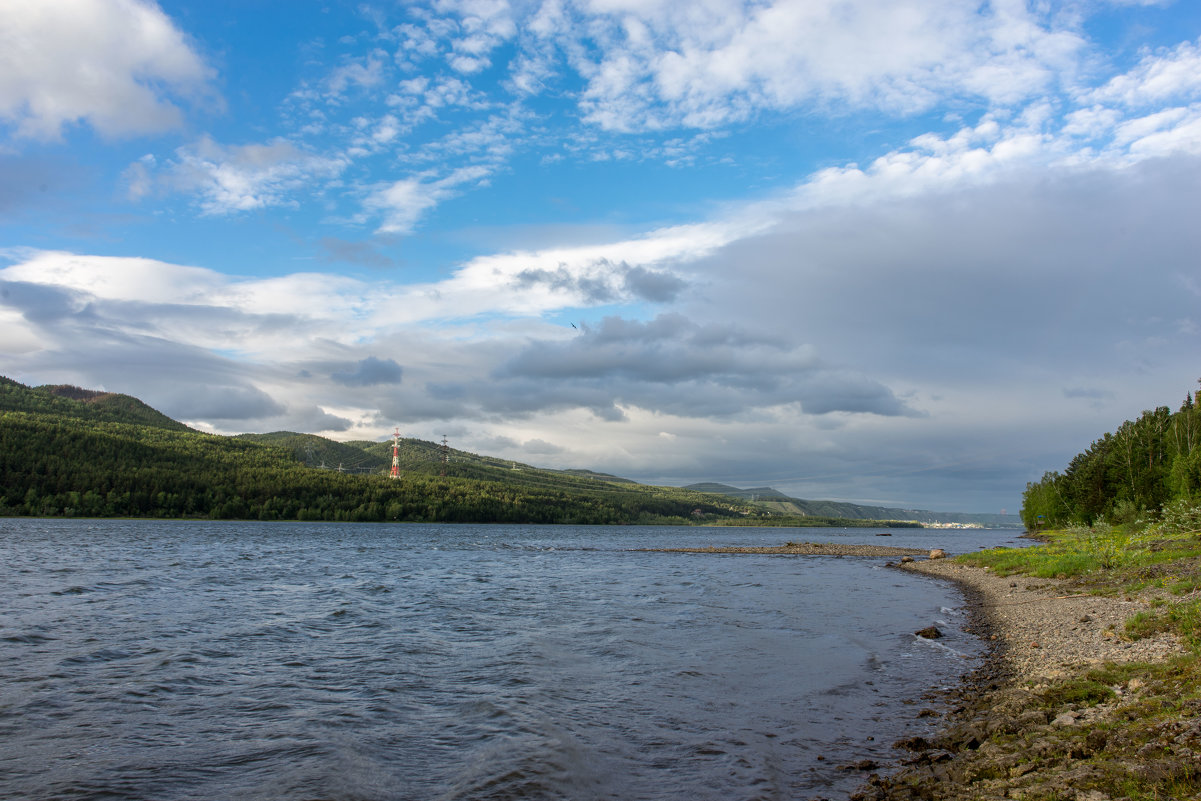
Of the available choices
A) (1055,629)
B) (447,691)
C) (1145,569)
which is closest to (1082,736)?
(447,691)

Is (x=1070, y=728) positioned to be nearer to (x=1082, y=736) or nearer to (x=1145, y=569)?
(x=1082, y=736)

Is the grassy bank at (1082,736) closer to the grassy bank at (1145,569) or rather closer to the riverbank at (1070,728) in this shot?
the riverbank at (1070,728)

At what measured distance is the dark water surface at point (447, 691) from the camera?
41.2 ft

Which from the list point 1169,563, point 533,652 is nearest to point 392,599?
point 533,652

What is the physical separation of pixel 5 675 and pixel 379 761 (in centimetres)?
1368

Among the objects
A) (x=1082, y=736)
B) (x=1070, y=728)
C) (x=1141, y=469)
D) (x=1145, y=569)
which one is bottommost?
(x=1070, y=728)

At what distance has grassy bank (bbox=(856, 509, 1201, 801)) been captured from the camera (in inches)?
338

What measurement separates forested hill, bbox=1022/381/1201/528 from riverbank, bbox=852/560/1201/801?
5495 cm

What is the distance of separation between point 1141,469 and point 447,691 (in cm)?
9687

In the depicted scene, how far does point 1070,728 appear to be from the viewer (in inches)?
457

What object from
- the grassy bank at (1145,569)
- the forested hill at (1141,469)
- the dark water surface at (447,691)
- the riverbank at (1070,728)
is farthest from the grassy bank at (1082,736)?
the forested hill at (1141,469)

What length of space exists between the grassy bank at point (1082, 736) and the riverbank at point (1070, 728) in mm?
25

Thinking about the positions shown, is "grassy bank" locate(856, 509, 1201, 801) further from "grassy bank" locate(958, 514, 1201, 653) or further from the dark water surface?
the dark water surface

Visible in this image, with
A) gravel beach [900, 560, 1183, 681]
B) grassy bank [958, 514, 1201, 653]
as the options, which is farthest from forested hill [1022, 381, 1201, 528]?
gravel beach [900, 560, 1183, 681]
